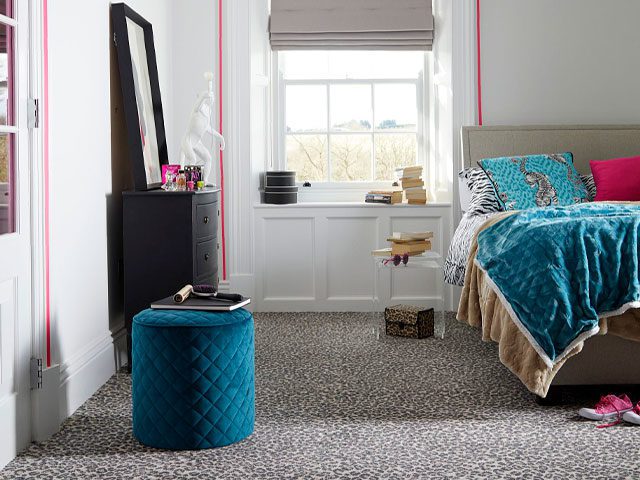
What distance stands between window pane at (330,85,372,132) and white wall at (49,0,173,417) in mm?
2055

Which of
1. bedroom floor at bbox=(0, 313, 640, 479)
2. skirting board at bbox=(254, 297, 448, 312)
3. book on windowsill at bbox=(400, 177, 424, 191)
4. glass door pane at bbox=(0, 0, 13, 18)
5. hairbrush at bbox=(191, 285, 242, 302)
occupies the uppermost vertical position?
glass door pane at bbox=(0, 0, 13, 18)

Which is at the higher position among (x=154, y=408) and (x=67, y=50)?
(x=67, y=50)

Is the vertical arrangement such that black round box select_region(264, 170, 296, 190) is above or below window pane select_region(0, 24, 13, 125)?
below

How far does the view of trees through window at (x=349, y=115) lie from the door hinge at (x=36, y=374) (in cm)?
308

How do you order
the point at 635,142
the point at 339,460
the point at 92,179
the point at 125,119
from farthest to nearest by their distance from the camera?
the point at 635,142
the point at 125,119
the point at 92,179
the point at 339,460

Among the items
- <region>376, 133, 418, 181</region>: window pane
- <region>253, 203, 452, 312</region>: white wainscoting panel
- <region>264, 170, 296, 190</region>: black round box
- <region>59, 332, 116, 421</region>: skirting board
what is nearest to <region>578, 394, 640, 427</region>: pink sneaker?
<region>59, 332, 116, 421</region>: skirting board

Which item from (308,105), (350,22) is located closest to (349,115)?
(308,105)

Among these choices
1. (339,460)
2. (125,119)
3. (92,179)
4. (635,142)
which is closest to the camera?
(339,460)

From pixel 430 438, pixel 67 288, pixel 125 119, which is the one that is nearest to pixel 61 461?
pixel 67 288

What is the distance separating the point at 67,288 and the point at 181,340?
0.75 meters

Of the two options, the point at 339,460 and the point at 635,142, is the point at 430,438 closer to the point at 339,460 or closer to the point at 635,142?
the point at 339,460

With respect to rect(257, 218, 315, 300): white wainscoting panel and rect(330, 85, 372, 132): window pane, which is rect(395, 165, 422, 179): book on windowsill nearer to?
rect(330, 85, 372, 132): window pane

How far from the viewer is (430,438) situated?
111 inches

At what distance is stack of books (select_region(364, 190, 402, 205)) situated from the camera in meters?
5.29
